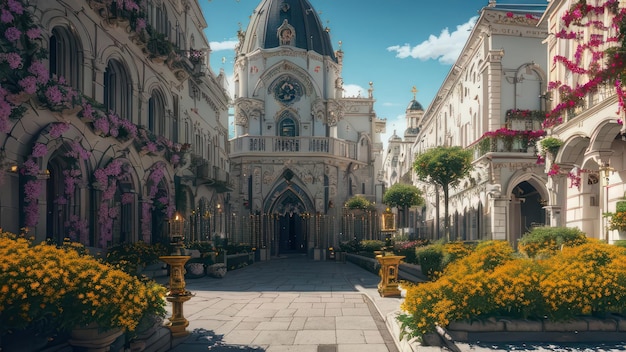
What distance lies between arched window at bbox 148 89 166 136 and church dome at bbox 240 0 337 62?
63.9 feet

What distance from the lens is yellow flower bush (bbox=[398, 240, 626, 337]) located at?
748 centimetres

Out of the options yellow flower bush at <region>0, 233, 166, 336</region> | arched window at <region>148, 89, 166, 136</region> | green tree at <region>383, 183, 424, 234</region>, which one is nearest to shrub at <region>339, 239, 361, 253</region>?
green tree at <region>383, 183, 424, 234</region>

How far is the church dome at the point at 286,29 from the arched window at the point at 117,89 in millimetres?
22768

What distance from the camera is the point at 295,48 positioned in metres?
38.8

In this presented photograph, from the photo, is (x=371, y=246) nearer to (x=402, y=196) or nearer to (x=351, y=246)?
(x=351, y=246)

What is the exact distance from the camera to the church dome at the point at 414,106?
7300cm

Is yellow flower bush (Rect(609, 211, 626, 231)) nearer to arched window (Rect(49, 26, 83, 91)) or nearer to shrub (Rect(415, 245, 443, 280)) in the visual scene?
shrub (Rect(415, 245, 443, 280))

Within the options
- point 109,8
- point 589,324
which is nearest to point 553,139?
point 589,324

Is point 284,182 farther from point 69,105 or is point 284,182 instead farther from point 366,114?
point 69,105

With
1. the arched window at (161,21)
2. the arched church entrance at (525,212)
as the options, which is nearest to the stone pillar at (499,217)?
the arched church entrance at (525,212)

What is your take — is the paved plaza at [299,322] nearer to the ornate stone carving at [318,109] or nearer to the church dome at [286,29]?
the ornate stone carving at [318,109]

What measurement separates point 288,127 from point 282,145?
7.74 ft

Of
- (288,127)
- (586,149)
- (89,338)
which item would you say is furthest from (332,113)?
(89,338)

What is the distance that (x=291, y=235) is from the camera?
4338 centimetres
